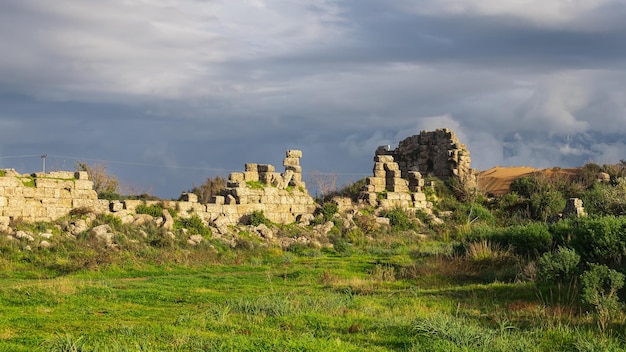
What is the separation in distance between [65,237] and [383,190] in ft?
60.3

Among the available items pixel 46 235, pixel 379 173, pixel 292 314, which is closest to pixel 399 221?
pixel 379 173

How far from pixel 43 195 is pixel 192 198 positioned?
6.72m

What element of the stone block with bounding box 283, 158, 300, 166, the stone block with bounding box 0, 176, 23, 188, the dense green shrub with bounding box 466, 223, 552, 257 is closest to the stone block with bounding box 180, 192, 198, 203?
the stone block with bounding box 283, 158, 300, 166

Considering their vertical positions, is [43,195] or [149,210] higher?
[43,195]

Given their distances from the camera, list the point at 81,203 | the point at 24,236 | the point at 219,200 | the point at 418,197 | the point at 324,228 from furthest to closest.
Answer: the point at 418,197 → the point at 324,228 → the point at 219,200 → the point at 81,203 → the point at 24,236

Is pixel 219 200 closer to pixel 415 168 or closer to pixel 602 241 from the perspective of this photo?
pixel 415 168

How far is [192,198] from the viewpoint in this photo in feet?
111

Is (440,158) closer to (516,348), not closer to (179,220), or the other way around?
(179,220)

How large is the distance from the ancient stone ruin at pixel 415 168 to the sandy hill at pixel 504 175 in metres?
2.40

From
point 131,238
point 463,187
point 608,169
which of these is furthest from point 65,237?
point 608,169

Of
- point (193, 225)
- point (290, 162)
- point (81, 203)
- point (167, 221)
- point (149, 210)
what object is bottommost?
point (193, 225)

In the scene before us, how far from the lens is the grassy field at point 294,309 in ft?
37.0

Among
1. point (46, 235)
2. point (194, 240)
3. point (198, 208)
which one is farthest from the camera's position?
point (198, 208)

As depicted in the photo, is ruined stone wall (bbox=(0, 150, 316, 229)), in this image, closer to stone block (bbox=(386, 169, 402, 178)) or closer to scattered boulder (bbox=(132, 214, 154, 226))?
scattered boulder (bbox=(132, 214, 154, 226))
